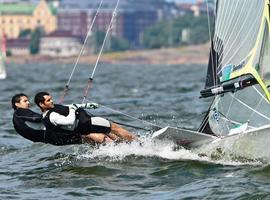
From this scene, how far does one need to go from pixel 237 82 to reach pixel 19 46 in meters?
143

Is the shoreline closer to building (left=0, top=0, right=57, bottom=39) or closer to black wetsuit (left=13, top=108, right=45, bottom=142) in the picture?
building (left=0, top=0, right=57, bottom=39)

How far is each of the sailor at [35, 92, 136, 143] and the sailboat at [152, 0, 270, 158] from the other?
60cm

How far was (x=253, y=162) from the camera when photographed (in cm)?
879

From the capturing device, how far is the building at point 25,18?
166250mm

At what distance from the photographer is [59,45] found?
5812 inches

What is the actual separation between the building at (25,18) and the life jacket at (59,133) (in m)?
156

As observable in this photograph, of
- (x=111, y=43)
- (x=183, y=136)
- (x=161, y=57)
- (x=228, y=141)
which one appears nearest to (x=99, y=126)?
(x=183, y=136)

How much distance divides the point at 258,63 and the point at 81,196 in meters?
2.61

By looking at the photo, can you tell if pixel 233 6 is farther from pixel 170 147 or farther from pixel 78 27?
pixel 78 27

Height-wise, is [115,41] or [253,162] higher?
[253,162]

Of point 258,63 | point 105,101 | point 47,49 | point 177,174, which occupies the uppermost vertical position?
point 258,63

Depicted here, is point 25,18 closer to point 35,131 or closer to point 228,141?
point 35,131

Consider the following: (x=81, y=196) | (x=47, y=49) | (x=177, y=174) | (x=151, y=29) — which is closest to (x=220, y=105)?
(x=177, y=174)

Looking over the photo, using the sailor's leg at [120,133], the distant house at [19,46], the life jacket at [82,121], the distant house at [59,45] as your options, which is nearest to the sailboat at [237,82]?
the sailor's leg at [120,133]
